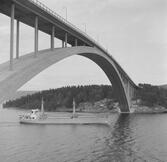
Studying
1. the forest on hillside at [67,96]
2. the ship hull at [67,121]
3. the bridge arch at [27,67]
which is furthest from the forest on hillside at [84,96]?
the bridge arch at [27,67]

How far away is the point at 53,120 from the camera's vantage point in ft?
215

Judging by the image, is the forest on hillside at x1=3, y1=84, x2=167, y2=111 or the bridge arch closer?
the bridge arch

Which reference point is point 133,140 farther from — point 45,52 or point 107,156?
point 45,52

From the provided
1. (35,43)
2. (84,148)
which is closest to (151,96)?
(84,148)

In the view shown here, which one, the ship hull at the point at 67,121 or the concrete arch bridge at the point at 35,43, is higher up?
the concrete arch bridge at the point at 35,43

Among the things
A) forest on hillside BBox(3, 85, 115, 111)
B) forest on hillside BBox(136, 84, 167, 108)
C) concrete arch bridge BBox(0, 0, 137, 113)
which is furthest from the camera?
forest on hillside BBox(3, 85, 115, 111)

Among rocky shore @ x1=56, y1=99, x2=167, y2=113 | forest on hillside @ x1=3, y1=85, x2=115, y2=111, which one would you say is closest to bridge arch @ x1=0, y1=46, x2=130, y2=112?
rocky shore @ x1=56, y1=99, x2=167, y2=113

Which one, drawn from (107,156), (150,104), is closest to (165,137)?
(107,156)

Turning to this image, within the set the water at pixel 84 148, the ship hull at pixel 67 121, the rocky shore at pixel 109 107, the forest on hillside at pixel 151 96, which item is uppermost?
the forest on hillside at pixel 151 96

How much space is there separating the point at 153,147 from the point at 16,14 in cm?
1847

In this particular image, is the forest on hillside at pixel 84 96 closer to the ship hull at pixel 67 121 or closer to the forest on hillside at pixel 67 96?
the forest on hillside at pixel 67 96

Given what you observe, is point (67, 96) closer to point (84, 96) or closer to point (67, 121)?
point (84, 96)

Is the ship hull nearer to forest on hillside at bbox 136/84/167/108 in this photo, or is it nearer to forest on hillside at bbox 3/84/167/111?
forest on hillside at bbox 3/84/167/111

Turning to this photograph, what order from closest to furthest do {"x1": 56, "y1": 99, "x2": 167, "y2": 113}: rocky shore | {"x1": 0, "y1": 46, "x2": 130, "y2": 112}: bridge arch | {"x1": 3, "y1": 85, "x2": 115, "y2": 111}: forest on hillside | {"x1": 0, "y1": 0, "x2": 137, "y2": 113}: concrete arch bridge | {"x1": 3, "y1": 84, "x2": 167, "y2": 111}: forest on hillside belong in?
{"x1": 0, "y1": 46, "x2": 130, "y2": 112}: bridge arch, {"x1": 0, "y1": 0, "x2": 137, "y2": 113}: concrete arch bridge, {"x1": 56, "y1": 99, "x2": 167, "y2": 113}: rocky shore, {"x1": 3, "y1": 84, "x2": 167, "y2": 111}: forest on hillside, {"x1": 3, "y1": 85, "x2": 115, "y2": 111}: forest on hillside
